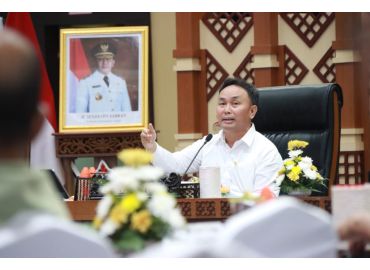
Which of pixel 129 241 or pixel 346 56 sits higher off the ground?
pixel 346 56

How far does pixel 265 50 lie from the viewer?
281 inches

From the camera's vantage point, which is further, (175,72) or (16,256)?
(175,72)

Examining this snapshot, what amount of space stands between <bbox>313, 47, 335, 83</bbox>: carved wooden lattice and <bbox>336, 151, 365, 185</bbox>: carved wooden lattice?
62 centimetres

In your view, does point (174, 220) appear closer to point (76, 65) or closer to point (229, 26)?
point (76, 65)

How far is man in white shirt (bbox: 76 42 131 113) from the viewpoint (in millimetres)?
5793

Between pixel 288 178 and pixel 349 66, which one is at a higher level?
pixel 349 66

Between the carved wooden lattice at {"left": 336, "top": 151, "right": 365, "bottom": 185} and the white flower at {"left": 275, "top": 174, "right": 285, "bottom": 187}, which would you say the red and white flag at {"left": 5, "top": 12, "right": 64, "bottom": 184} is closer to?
the carved wooden lattice at {"left": 336, "top": 151, "right": 365, "bottom": 185}

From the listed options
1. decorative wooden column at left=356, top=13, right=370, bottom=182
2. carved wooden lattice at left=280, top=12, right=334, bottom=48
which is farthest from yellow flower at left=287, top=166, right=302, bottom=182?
carved wooden lattice at left=280, top=12, right=334, bottom=48

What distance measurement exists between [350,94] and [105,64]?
2010 millimetres

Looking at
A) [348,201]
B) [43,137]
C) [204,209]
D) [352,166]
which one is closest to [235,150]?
[204,209]

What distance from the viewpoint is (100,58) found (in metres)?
6.00
